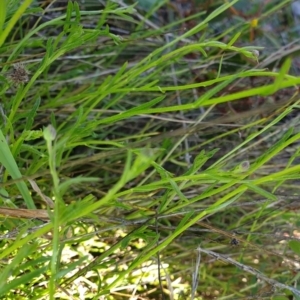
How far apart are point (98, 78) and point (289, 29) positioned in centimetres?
47

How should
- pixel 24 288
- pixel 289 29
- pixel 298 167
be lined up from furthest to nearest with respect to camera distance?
pixel 289 29 < pixel 24 288 < pixel 298 167

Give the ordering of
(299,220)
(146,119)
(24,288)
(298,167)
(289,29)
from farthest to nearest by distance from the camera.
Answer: (289,29), (146,119), (299,220), (24,288), (298,167)

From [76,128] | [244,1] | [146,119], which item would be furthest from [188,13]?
[76,128]

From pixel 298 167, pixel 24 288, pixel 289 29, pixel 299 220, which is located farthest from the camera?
pixel 289 29

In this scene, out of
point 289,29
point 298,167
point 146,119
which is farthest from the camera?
point 289,29

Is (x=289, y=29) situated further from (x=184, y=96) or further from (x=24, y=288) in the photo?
(x=24, y=288)

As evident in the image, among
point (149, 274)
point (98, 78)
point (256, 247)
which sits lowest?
point (149, 274)

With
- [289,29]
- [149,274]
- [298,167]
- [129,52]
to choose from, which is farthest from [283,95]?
[298,167]

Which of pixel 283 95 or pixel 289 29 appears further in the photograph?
pixel 289 29

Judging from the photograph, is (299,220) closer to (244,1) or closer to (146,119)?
(146,119)

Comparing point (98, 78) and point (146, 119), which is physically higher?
point (98, 78)

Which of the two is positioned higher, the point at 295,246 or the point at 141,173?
the point at 141,173

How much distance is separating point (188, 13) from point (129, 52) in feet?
0.51

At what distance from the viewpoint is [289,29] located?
1.08 meters
